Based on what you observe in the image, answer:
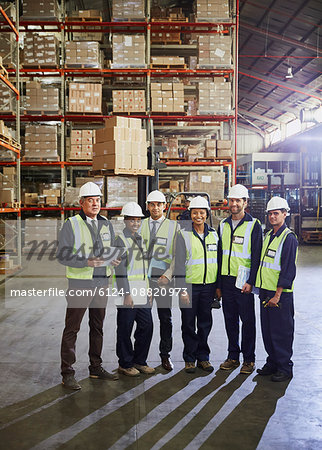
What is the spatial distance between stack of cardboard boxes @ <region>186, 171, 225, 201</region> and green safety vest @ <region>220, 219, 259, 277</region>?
7733 mm

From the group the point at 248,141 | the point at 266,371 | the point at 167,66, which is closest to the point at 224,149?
the point at 167,66

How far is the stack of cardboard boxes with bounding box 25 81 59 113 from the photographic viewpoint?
12.5 m

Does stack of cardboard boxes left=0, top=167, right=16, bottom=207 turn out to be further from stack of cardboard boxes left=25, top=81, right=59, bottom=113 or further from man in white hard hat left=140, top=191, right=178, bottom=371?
man in white hard hat left=140, top=191, right=178, bottom=371

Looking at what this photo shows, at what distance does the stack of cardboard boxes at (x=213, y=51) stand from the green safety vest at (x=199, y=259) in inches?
354

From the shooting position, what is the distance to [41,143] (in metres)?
12.6

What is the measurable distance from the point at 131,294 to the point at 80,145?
8.97 meters

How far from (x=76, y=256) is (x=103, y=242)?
313 millimetres

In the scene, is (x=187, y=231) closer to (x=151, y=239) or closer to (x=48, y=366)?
(x=151, y=239)

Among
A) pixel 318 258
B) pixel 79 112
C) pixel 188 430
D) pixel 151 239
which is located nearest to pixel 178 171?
pixel 79 112

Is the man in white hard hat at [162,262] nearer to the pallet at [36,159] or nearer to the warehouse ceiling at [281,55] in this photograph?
the pallet at [36,159]

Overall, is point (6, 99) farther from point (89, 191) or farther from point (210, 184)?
point (89, 191)

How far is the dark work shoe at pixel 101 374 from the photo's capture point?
14.3 ft

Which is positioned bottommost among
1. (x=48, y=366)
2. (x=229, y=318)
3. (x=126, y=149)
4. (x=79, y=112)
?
(x=48, y=366)

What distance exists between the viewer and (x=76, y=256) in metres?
4.08
